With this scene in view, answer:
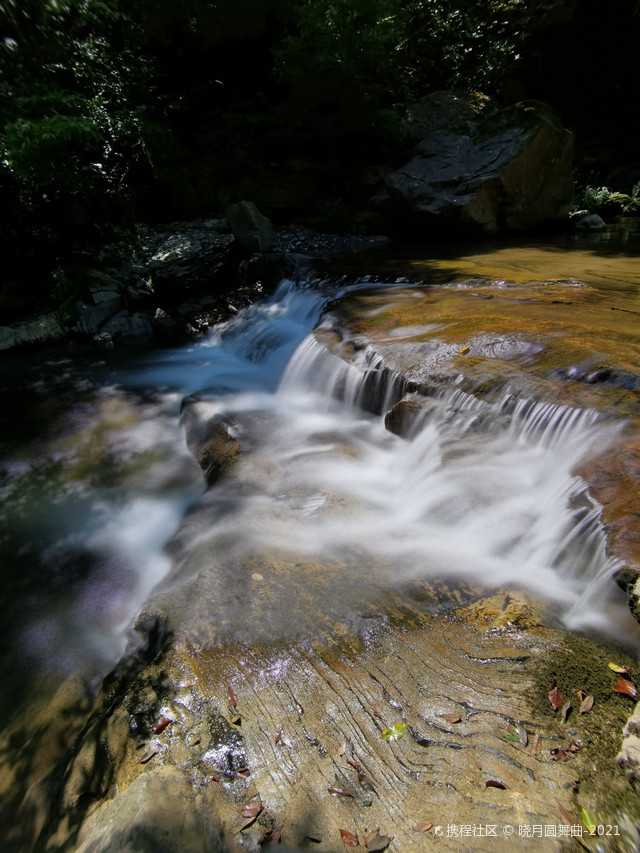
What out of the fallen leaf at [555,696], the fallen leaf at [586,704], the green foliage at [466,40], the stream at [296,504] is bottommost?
the stream at [296,504]

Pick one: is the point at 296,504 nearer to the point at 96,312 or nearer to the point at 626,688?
the point at 626,688

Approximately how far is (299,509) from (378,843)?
2284 millimetres

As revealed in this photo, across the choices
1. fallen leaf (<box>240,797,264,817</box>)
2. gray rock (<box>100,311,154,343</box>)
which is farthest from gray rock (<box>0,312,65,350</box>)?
fallen leaf (<box>240,797,264,817</box>)

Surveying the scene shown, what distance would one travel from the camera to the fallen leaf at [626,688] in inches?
81.2

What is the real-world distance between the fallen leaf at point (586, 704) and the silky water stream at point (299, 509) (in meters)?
0.44

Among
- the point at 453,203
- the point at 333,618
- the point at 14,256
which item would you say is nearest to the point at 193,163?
the point at 14,256

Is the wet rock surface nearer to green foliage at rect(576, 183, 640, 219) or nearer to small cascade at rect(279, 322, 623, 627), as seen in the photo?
small cascade at rect(279, 322, 623, 627)

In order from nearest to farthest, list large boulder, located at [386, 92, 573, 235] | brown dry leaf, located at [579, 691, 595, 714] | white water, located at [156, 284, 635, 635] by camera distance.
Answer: brown dry leaf, located at [579, 691, 595, 714], white water, located at [156, 284, 635, 635], large boulder, located at [386, 92, 573, 235]

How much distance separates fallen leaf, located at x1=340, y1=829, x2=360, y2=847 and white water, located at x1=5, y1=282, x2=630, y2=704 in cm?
124

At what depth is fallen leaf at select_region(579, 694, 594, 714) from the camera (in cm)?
202

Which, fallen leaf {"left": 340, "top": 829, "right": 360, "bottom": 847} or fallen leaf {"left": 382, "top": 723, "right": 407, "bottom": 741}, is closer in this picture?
fallen leaf {"left": 340, "top": 829, "right": 360, "bottom": 847}

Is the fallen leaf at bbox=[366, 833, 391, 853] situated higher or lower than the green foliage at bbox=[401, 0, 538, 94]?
lower

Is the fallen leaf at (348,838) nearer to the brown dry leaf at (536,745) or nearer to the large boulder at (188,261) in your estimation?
the brown dry leaf at (536,745)

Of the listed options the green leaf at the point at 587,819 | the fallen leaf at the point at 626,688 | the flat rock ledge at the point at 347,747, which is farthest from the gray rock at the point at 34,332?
the green leaf at the point at 587,819
